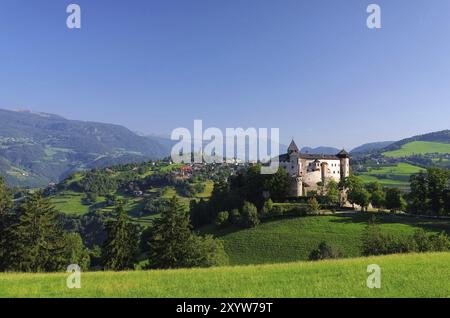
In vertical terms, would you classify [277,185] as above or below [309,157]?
below

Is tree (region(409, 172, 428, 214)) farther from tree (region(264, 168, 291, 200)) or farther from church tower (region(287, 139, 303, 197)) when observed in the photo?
tree (region(264, 168, 291, 200))

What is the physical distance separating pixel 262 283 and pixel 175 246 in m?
37.4

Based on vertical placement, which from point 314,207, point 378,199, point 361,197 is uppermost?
point 361,197

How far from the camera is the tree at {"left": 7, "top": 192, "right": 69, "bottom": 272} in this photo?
48.2 m

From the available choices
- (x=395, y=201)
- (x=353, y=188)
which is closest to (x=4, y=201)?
(x=353, y=188)

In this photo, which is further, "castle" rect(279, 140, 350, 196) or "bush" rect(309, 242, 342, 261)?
"castle" rect(279, 140, 350, 196)

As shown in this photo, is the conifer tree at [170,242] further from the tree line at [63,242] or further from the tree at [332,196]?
the tree at [332,196]

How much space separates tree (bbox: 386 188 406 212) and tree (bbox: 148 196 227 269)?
7047cm

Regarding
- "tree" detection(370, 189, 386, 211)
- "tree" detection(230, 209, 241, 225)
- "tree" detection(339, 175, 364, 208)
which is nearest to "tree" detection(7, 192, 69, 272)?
"tree" detection(230, 209, 241, 225)

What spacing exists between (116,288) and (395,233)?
256 ft

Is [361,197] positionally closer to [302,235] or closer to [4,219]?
[302,235]

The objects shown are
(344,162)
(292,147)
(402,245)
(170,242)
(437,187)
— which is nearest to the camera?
(170,242)

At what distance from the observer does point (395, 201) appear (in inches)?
4373

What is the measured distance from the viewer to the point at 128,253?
59.8m
